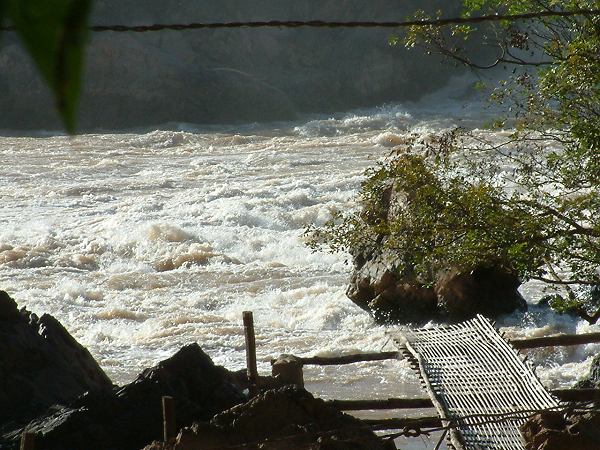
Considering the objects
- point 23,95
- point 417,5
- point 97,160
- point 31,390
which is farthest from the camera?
point 417,5

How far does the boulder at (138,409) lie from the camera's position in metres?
4.66

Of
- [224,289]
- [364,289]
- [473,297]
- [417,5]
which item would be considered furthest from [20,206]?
[417,5]

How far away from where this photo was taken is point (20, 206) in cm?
1967

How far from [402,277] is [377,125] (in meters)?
17.0

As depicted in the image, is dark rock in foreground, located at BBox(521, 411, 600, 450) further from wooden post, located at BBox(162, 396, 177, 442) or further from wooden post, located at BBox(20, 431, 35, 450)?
wooden post, located at BBox(20, 431, 35, 450)

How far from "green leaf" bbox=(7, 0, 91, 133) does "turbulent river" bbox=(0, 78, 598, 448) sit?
859cm

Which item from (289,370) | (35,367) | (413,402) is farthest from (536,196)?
(35,367)

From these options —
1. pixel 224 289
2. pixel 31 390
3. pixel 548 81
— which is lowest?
pixel 224 289

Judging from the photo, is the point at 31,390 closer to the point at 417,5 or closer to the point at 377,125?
the point at 377,125

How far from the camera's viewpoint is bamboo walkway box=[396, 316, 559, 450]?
4191 millimetres

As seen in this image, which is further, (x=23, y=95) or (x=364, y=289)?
(x=23, y=95)

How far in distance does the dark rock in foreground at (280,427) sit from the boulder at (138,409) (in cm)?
84

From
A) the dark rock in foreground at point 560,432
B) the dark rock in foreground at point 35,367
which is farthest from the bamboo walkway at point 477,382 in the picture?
the dark rock in foreground at point 35,367

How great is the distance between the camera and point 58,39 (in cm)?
36
